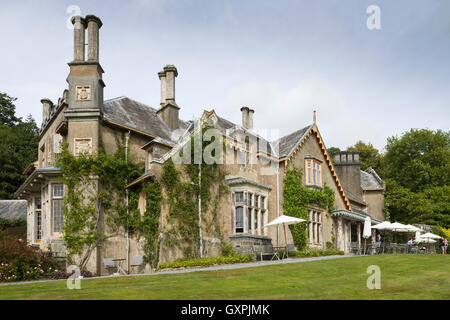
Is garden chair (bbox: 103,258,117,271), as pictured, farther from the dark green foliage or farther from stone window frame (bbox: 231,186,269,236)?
the dark green foliage

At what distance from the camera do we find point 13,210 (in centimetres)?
3859

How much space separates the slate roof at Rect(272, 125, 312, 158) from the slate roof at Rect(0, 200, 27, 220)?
812 inches

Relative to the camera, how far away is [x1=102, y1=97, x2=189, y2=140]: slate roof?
24891mm

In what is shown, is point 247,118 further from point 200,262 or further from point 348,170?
point 200,262

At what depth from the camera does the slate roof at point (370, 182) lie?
145ft

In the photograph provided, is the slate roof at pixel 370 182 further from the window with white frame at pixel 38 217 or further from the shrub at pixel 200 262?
the window with white frame at pixel 38 217

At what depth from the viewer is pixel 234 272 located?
53.2ft

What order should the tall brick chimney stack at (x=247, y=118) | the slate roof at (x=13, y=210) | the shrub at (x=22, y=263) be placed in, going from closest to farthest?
1. the shrub at (x=22, y=263)
2. the tall brick chimney stack at (x=247, y=118)
3. the slate roof at (x=13, y=210)

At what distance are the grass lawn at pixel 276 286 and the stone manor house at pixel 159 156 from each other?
25.3 feet

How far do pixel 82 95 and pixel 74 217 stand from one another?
5.97 meters

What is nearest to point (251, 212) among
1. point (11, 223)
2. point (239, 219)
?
point (239, 219)

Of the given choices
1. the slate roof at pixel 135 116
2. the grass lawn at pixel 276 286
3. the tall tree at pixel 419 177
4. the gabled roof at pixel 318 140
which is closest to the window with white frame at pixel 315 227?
the gabled roof at pixel 318 140

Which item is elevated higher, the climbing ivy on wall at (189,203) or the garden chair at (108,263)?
the climbing ivy on wall at (189,203)
